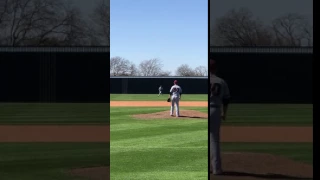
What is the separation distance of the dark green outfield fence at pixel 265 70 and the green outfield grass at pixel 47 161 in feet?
→ 6.75

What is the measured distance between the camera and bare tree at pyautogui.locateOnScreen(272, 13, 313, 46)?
5.51m

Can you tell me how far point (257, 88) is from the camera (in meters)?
5.96

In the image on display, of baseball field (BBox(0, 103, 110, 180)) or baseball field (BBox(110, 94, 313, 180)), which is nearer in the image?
baseball field (BBox(110, 94, 313, 180))

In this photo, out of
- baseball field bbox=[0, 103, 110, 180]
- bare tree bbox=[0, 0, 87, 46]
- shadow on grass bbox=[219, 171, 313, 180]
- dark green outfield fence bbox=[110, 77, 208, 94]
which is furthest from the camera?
dark green outfield fence bbox=[110, 77, 208, 94]

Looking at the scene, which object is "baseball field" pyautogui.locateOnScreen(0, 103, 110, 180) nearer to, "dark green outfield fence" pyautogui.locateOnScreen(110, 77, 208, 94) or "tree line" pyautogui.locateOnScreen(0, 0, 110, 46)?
"tree line" pyautogui.locateOnScreen(0, 0, 110, 46)

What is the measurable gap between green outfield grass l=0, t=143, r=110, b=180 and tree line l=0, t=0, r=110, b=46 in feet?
4.46

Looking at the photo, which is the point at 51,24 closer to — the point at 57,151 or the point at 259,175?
the point at 259,175

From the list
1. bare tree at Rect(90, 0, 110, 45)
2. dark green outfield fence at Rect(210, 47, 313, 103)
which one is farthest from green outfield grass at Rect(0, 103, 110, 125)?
dark green outfield fence at Rect(210, 47, 313, 103)

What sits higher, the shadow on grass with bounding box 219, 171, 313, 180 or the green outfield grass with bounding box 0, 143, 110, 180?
the shadow on grass with bounding box 219, 171, 313, 180

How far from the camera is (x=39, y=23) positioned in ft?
17.2

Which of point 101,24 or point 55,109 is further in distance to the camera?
point 55,109

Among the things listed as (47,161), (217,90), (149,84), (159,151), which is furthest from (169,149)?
(149,84)

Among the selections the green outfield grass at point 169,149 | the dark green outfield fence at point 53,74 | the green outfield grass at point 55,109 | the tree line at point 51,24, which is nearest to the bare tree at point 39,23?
the tree line at point 51,24

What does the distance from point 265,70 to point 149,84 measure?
1253 inches
